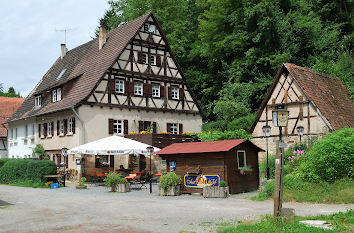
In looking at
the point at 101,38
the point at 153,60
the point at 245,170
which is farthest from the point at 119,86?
the point at 245,170

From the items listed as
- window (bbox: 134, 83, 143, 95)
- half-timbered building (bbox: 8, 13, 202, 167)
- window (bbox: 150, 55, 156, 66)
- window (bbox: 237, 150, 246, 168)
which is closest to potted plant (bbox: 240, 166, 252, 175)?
window (bbox: 237, 150, 246, 168)

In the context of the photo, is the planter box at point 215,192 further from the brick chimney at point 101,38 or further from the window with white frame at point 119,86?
the brick chimney at point 101,38

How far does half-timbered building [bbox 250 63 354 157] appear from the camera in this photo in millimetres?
26547

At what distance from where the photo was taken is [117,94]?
33.1 metres

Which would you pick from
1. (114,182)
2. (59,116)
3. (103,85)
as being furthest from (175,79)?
(114,182)

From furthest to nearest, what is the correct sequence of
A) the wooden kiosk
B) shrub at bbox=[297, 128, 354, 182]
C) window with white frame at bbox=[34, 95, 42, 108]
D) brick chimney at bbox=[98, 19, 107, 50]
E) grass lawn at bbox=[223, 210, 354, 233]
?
window with white frame at bbox=[34, 95, 42, 108] < brick chimney at bbox=[98, 19, 107, 50] < the wooden kiosk < shrub at bbox=[297, 128, 354, 182] < grass lawn at bbox=[223, 210, 354, 233]

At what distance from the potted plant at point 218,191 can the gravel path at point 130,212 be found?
0.41 meters

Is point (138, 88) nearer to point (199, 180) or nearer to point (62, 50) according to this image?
point (62, 50)

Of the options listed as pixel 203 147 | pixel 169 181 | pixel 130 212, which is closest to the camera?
pixel 130 212

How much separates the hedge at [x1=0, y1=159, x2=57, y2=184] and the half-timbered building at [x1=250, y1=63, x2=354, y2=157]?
1324cm

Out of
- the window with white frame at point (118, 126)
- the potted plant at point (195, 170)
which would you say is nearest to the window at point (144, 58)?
the window with white frame at point (118, 126)

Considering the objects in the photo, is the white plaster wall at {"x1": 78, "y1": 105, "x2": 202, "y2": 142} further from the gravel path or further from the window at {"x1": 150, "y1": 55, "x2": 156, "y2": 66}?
the gravel path

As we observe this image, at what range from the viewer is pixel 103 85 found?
32312 mm

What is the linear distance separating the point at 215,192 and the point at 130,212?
5.71 m
